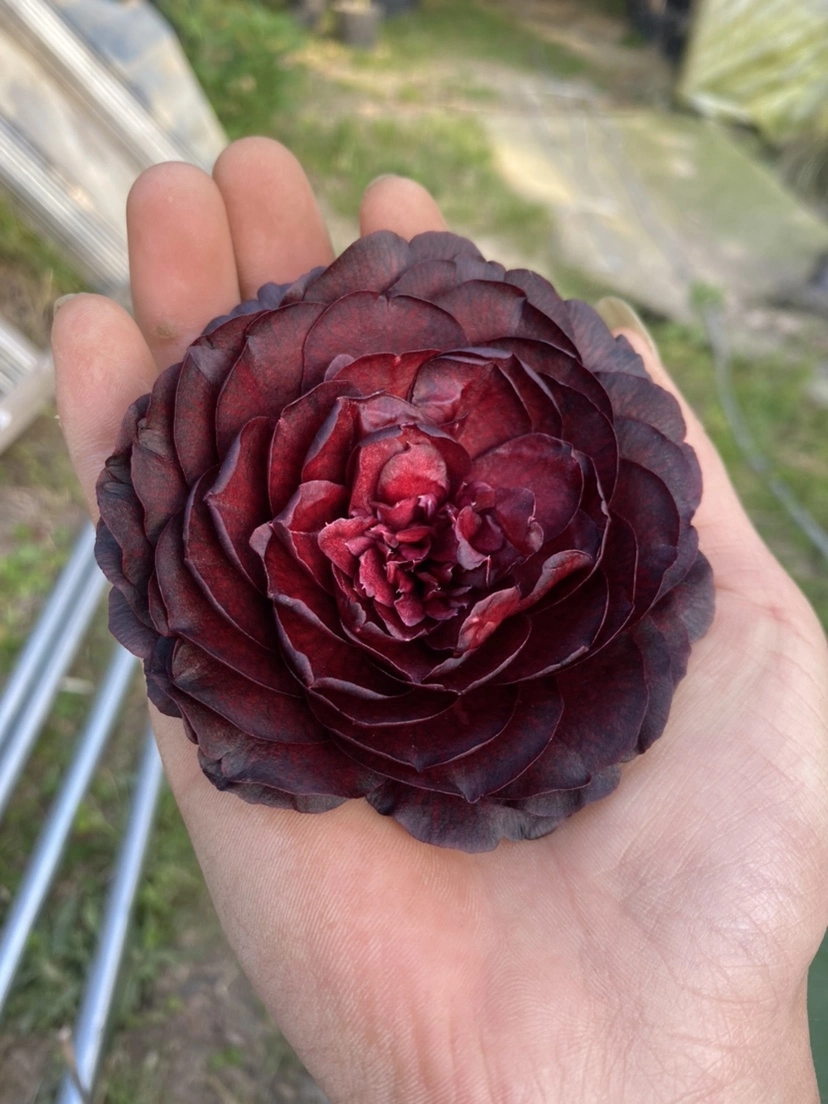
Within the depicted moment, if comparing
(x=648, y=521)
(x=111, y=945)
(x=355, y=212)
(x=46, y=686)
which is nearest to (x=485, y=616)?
(x=648, y=521)

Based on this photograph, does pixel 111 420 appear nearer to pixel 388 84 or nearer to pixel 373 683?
pixel 373 683

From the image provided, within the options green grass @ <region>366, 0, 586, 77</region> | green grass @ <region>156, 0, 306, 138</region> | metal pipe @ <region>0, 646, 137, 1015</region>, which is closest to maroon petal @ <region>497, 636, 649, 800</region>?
metal pipe @ <region>0, 646, 137, 1015</region>

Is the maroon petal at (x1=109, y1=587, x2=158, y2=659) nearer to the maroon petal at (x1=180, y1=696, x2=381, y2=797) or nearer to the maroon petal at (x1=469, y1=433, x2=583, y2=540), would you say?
the maroon petal at (x1=180, y1=696, x2=381, y2=797)

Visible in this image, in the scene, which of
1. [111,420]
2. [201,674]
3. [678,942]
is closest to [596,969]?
[678,942]

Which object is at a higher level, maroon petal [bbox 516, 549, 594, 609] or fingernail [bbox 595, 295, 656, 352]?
maroon petal [bbox 516, 549, 594, 609]

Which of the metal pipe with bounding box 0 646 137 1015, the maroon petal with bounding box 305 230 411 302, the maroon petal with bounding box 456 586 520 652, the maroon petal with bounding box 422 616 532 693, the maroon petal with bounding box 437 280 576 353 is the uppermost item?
the maroon petal with bounding box 305 230 411 302

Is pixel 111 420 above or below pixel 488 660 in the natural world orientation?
above

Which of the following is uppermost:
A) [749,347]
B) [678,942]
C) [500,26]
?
[678,942]

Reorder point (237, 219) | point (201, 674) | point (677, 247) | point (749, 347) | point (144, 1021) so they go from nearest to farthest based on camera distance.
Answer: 1. point (201, 674)
2. point (237, 219)
3. point (144, 1021)
4. point (749, 347)
5. point (677, 247)
